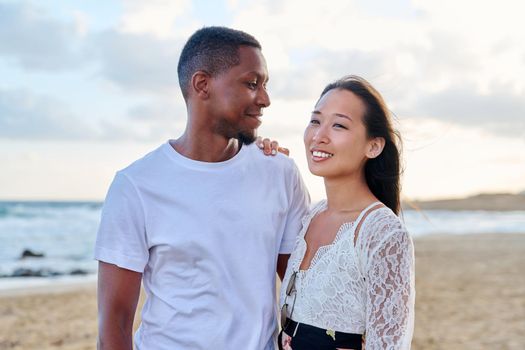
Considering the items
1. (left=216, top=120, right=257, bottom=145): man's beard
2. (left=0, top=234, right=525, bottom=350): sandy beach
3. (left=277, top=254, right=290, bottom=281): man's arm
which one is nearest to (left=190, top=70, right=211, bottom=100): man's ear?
(left=216, top=120, right=257, bottom=145): man's beard

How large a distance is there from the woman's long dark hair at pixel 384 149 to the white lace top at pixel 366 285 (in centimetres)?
21

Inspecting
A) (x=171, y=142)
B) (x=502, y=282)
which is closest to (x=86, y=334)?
(x=171, y=142)

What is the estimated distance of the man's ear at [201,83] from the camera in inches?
107

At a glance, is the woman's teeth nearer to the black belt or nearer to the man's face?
the man's face

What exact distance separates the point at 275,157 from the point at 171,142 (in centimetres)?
45

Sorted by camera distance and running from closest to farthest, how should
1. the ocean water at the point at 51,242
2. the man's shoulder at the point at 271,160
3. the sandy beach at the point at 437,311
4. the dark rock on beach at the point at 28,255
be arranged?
the man's shoulder at the point at 271,160
the sandy beach at the point at 437,311
the ocean water at the point at 51,242
the dark rock on beach at the point at 28,255

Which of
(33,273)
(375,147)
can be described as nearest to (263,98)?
(375,147)

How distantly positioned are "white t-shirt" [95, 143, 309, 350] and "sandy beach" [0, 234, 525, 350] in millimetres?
4862

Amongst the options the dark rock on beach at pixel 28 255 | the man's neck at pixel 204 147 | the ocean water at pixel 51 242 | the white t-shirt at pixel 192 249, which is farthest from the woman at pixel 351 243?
the dark rock on beach at pixel 28 255

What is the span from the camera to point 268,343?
8.76 ft

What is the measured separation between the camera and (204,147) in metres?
2.72

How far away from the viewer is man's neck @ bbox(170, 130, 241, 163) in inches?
107

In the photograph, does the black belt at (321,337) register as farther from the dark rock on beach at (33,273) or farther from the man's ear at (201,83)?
the dark rock on beach at (33,273)

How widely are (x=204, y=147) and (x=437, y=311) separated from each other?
6.96 m
